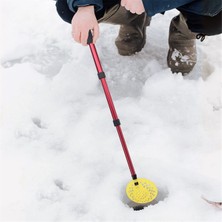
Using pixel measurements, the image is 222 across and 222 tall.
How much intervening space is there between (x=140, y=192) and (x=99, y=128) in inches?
18.2

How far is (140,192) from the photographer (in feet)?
5.12

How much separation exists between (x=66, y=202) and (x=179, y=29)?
1152 mm

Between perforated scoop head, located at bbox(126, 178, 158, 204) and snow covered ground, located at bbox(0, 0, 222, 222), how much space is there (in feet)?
0.14

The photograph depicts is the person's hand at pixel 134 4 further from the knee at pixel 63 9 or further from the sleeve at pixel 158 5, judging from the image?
the knee at pixel 63 9

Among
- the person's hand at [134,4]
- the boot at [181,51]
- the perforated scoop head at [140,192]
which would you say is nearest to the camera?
the perforated scoop head at [140,192]

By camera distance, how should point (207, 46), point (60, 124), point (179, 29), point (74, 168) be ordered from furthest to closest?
point (207, 46), point (179, 29), point (60, 124), point (74, 168)

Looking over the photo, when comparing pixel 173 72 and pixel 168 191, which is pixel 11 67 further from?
pixel 168 191

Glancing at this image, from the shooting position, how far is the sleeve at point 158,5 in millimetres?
1689

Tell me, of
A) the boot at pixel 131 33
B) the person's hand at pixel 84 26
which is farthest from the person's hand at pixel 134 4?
the boot at pixel 131 33

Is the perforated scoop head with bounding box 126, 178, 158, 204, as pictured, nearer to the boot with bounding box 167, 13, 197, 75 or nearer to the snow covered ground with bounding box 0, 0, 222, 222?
the snow covered ground with bounding box 0, 0, 222, 222

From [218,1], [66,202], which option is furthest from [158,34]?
[66,202]

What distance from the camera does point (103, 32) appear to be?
250 centimetres

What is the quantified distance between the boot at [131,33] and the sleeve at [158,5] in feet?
1.32

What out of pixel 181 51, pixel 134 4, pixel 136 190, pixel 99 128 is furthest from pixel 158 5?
pixel 136 190
